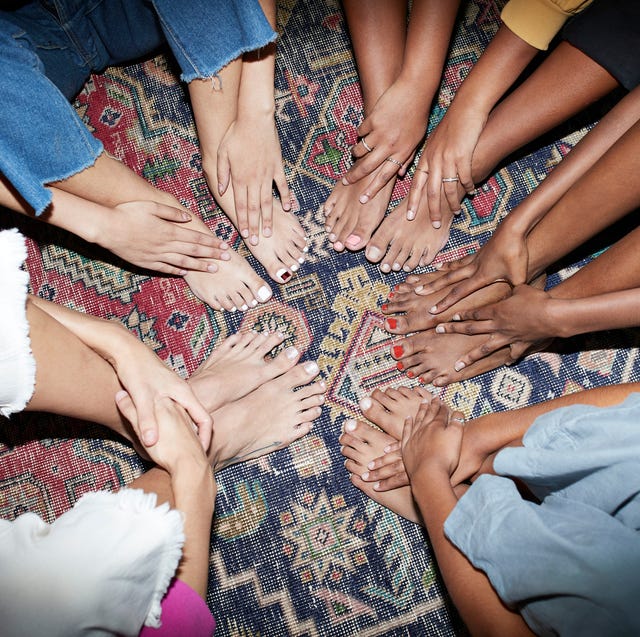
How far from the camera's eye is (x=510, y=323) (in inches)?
41.6

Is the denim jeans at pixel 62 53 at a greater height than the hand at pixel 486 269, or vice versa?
the denim jeans at pixel 62 53

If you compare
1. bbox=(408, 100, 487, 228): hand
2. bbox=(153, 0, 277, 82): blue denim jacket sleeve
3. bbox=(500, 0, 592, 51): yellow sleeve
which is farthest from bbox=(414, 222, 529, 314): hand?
bbox=(153, 0, 277, 82): blue denim jacket sleeve

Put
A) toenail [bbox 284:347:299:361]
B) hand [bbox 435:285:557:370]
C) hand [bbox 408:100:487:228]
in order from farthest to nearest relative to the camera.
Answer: toenail [bbox 284:347:299:361]
hand [bbox 408:100:487:228]
hand [bbox 435:285:557:370]

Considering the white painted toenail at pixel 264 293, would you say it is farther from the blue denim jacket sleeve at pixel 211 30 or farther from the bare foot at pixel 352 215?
the blue denim jacket sleeve at pixel 211 30

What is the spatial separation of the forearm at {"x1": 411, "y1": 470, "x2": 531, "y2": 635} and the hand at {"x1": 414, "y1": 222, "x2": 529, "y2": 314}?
37cm

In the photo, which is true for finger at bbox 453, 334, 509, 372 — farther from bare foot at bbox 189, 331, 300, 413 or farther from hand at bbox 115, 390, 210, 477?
hand at bbox 115, 390, 210, 477

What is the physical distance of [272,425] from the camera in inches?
45.7

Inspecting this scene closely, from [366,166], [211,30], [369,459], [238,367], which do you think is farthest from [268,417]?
[211,30]

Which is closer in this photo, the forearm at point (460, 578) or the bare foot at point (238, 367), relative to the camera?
the forearm at point (460, 578)

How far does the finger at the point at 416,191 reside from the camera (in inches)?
46.6

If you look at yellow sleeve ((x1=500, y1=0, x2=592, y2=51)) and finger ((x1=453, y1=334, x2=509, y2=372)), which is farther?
finger ((x1=453, y1=334, x2=509, y2=372))

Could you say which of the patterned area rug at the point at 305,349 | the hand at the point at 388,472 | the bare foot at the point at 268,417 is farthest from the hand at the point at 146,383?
the hand at the point at 388,472

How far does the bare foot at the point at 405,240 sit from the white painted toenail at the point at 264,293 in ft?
0.75

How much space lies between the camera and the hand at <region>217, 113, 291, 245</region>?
112 centimetres
